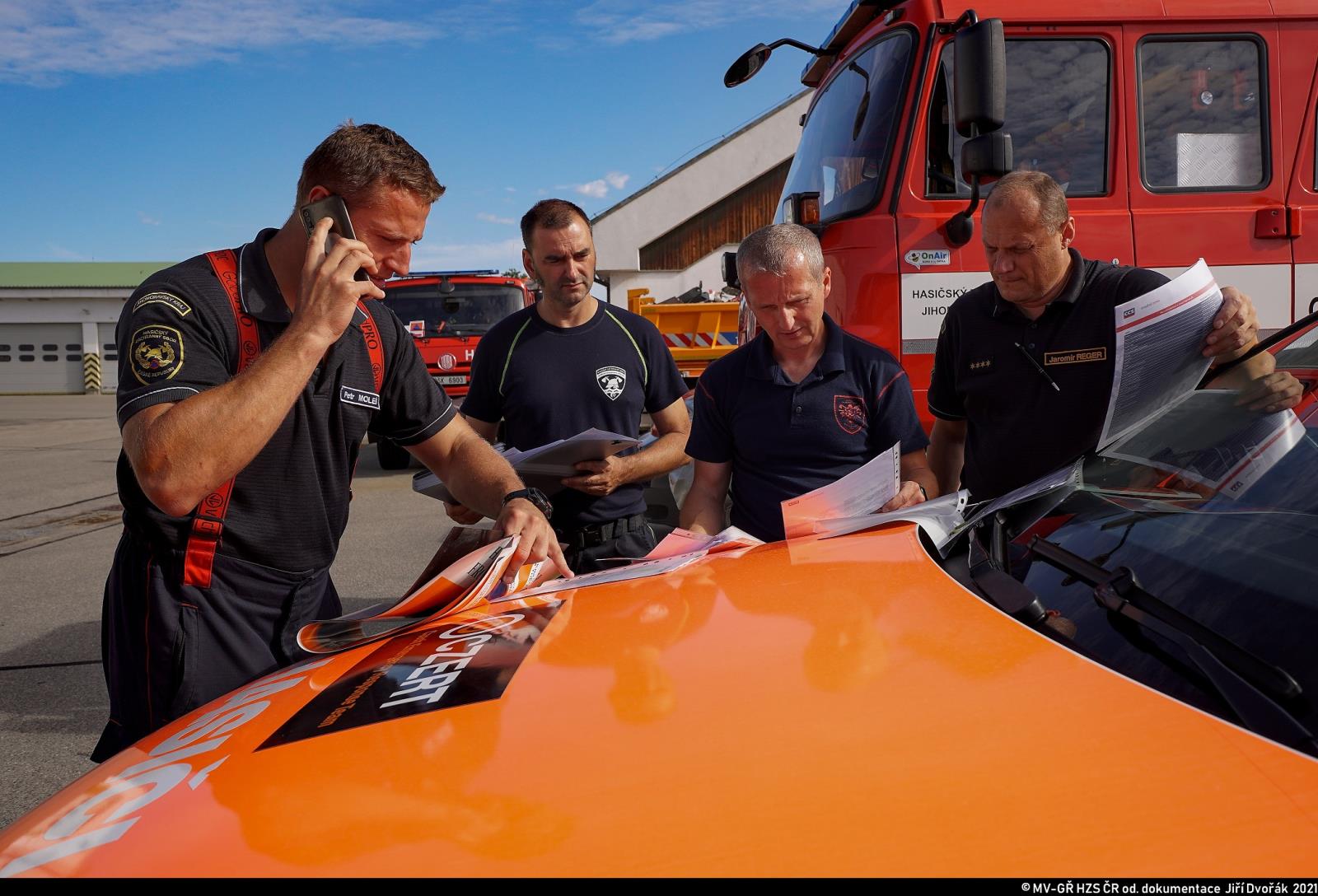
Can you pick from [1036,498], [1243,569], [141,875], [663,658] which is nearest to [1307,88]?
[1036,498]

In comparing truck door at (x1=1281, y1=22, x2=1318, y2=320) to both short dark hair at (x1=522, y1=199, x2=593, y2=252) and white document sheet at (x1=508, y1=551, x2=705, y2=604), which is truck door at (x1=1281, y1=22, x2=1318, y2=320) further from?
white document sheet at (x1=508, y1=551, x2=705, y2=604)

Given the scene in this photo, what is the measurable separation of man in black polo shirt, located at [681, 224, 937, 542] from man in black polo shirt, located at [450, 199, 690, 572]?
559 millimetres

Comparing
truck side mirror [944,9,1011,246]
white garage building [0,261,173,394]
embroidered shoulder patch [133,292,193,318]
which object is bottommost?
embroidered shoulder patch [133,292,193,318]

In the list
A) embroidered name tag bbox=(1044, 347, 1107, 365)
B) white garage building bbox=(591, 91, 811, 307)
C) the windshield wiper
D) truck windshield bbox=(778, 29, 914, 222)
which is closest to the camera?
the windshield wiper

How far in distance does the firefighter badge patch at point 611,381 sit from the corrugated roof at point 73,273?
48448 millimetres

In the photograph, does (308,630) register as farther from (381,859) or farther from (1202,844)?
(1202,844)

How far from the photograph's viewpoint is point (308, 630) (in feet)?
5.88

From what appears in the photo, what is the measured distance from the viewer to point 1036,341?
2875mm

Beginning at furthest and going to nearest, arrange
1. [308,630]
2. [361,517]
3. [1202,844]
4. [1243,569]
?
[361,517] < [308,630] < [1243,569] < [1202,844]

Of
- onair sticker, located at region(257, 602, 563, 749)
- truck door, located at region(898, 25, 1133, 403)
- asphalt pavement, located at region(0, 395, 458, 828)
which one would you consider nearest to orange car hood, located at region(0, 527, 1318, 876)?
onair sticker, located at region(257, 602, 563, 749)

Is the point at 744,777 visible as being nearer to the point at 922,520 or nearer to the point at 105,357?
the point at 922,520

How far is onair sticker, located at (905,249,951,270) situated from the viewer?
4.41m

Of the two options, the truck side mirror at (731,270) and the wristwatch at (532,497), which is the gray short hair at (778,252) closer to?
the wristwatch at (532,497)

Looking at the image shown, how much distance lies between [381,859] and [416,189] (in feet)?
4.55
